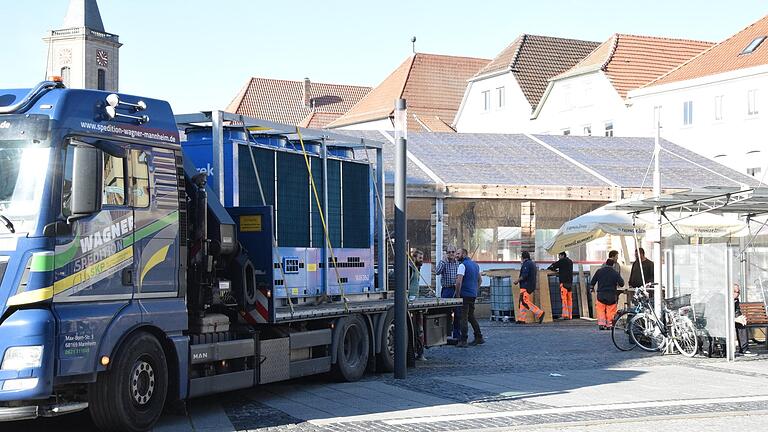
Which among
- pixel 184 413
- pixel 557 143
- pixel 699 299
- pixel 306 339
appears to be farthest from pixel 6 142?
pixel 557 143

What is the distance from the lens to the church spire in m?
145

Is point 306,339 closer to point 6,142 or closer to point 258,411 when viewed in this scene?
point 258,411

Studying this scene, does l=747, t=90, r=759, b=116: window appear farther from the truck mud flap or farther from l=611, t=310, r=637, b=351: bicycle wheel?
the truck mud flap

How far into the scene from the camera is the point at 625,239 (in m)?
33.6

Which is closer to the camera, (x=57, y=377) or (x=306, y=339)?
(x=57, y=377)

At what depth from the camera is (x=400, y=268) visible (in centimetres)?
1638

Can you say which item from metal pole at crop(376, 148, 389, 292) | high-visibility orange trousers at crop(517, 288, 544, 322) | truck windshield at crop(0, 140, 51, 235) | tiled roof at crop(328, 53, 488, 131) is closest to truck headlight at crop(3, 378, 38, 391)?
truck windshield at crop(0, 140, 51, 235)

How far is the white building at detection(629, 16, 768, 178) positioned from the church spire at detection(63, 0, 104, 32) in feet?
324

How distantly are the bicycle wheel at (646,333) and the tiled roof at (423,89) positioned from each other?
198ft

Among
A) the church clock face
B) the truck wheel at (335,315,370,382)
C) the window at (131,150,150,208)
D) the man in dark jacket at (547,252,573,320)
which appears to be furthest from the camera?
the church clock face

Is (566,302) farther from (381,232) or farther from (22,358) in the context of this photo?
(22,358)

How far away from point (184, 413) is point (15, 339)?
3095 mm

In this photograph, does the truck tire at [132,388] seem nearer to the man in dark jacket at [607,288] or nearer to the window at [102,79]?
the man in dark jacket at [607,288]

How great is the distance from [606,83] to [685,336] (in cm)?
4585
